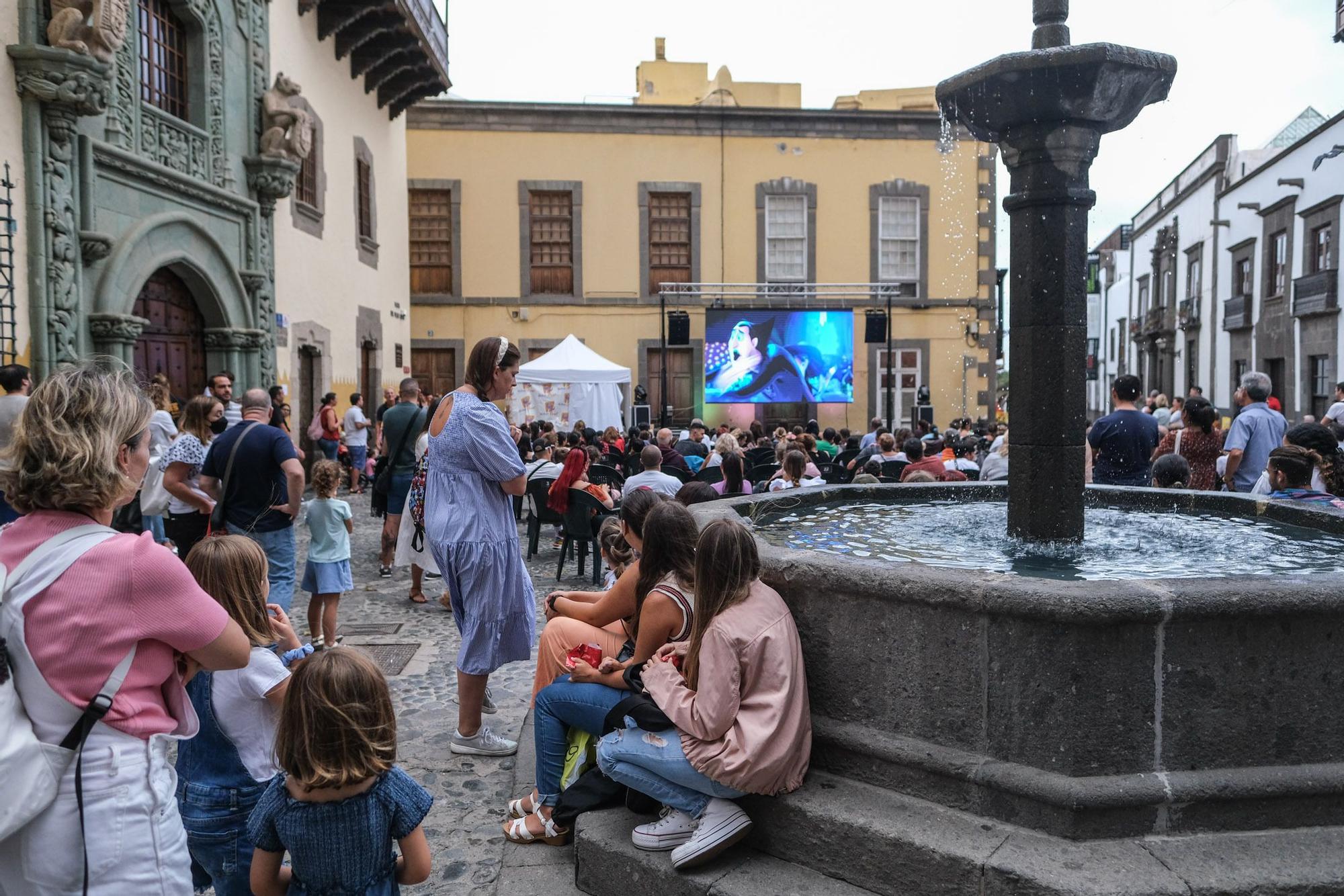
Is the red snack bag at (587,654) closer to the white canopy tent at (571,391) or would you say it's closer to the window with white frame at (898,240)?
the white canopy tent at (571,391)

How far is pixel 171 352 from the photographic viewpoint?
11352 mm

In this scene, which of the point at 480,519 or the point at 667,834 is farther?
the point at 480,519

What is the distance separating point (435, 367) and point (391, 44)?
785 cm

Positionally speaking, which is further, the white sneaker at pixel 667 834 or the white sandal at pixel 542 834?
the white sandal at pixel 542 834

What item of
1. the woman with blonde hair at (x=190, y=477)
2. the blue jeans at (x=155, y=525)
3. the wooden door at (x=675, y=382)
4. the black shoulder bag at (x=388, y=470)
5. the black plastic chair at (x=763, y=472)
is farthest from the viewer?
the wooden door at (x=675, y=382)

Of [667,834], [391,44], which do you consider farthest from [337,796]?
[391,44]

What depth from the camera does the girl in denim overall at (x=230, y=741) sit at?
2.62 metres

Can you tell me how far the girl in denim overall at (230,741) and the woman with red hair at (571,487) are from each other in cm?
532

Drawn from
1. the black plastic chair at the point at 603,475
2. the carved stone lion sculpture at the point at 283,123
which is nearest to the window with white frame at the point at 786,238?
the carved stone lion sculpture at the point at 283,123

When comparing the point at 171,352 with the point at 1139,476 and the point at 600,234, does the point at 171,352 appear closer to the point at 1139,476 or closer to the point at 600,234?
the point at 1139,476

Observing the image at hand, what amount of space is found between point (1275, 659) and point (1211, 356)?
32.4m

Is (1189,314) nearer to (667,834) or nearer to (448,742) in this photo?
(448,742)

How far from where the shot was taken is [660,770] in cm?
306

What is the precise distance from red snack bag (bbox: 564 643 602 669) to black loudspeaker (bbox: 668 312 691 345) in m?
18.0
